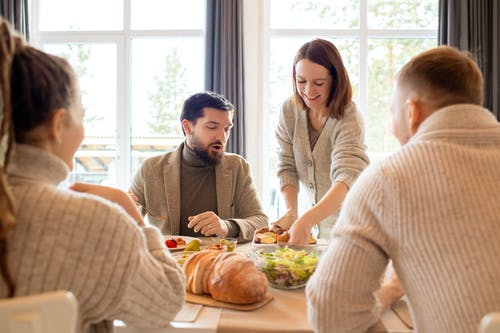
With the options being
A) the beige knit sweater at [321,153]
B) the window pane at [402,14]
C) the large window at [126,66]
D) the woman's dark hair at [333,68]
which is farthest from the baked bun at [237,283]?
the window pane at [402,14]

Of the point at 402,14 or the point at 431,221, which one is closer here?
the point at 431,221

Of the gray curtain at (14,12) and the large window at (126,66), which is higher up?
the gray curtain at (14,12)

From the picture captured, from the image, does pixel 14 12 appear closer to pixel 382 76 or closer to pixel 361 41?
pixel 361 41

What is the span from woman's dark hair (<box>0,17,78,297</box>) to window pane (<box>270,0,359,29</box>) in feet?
13.7

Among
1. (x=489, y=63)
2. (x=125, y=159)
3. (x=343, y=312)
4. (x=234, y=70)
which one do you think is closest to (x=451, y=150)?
(x=343, y=312)

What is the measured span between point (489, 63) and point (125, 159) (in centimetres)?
378

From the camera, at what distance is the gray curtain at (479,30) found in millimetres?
4531

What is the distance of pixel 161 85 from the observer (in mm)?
5074

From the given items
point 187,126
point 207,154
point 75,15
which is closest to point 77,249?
point 207,154

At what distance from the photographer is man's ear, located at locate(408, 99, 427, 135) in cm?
114

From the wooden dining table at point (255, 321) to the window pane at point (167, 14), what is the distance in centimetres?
418

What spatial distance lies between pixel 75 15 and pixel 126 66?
0.79 metres

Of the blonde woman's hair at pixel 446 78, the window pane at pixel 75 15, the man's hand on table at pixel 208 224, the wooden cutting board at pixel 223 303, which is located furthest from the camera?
the window pane at pixel 75 15

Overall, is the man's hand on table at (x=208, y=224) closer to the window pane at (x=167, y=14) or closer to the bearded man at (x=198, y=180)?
the bearded man at (x=198, y=180)
